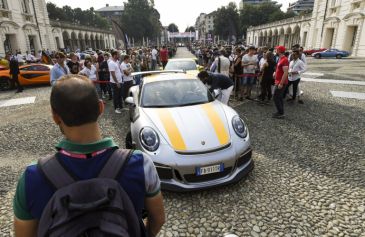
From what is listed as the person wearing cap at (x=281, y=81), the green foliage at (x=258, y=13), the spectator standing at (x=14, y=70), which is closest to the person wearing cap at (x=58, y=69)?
the person wearing cap at (x=281, y=81)

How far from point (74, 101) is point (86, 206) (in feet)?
1.39

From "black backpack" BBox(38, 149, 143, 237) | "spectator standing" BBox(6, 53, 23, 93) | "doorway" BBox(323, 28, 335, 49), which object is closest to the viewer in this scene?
"black backpack" BBox(38, 149, 143, 237)

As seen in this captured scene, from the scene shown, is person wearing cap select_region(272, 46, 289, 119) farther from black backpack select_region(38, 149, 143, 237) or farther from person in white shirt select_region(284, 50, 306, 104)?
black backpack select_region(38, 149, 143, 237)

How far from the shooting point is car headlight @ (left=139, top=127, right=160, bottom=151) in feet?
11.4

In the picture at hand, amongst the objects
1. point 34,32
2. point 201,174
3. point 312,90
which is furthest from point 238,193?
point 34,32

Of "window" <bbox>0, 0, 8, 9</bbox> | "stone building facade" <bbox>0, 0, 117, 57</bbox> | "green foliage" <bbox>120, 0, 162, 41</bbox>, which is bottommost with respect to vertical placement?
"stone building facade" <bbox>0, 0, 117, 57</bbox>

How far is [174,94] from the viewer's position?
4664 mm

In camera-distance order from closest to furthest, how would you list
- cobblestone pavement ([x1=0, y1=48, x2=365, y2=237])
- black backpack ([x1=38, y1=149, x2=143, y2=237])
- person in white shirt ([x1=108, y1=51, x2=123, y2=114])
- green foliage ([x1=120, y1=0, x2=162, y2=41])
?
black backpack ([x1=38, y1=149, x2=143, y2=237]) → cobblestone pavement ([x1=0, y1=48, x2=365, y2=237]) → person in white shirt ([x1=108, y1=51, x2=123, y2=114]) → green foliage ([x1=120, y1=0, x2=162, y2=41])

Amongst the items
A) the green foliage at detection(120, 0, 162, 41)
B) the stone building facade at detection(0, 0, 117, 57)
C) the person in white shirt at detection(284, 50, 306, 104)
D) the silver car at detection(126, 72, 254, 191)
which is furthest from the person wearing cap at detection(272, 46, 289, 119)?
the green foliage at detection(120, 0, 162, 41)

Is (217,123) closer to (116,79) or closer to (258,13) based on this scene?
(116,79)

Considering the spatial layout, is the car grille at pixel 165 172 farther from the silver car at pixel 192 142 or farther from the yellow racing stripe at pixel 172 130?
the yellow racing stripe at pixel 172 130

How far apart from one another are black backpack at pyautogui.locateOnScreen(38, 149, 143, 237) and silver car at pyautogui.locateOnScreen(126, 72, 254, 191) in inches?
88.9

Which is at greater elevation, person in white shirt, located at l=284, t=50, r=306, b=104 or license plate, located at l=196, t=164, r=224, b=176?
person in white shirt, located at l=284, t=50, r=306, b=104

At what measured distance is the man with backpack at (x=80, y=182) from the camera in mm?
946
